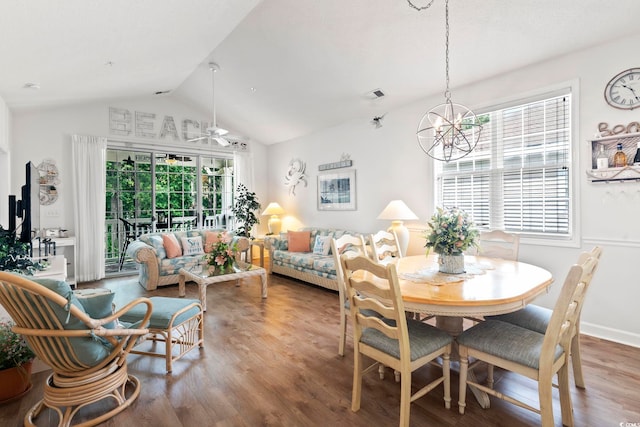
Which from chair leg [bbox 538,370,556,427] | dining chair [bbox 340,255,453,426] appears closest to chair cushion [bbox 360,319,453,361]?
dining chair [bbox 340,255,453,426]

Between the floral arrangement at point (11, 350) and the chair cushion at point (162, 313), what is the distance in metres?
0.58

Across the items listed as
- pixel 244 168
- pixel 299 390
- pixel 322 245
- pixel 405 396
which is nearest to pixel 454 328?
pixel 405 396

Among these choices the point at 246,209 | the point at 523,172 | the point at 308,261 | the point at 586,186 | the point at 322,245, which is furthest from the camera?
the point at 246,209

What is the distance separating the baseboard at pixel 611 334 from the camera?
291cm

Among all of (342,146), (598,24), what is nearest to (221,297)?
(342,146)

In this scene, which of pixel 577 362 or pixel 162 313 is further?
pixel 162 313

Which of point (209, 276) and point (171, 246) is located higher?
point (171, 246)

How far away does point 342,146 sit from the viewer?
5.85 meters

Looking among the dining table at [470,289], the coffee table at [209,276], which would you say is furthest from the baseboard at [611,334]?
the coffee table at [209,276]

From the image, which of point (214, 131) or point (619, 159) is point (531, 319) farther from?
point (214, 131)

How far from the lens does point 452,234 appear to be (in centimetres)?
228

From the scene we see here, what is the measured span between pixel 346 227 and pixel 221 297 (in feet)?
8.14

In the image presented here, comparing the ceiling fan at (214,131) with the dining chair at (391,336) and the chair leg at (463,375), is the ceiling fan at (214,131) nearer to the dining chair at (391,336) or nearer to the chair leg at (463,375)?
the dining chair at (391,336)

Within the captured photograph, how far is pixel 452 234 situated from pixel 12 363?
3086mm
